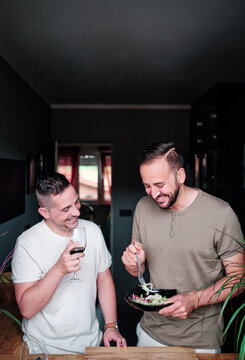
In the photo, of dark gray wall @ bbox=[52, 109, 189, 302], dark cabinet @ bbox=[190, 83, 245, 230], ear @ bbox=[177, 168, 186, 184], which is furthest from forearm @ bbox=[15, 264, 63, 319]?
dark gray wall @ bbox=[52, 109, 189, 302]

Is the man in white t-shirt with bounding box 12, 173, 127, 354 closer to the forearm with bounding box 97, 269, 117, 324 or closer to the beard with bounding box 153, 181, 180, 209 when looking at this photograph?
the forearm with bounding box 97, 269, 117, 324

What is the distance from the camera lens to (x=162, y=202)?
5.31 feet

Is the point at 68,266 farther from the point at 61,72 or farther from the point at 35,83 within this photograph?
the point at 35,83

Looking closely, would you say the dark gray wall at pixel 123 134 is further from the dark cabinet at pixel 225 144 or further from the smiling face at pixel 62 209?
the smiling face at pixel 62 209

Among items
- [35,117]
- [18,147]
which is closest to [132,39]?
[18,147]

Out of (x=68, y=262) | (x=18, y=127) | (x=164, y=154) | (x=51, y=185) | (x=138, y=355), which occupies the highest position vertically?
(x=18, y=127)

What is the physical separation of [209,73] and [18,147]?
219 centimetres

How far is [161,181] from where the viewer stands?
5.26 feet

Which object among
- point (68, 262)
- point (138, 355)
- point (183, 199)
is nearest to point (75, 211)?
point (68, 262)

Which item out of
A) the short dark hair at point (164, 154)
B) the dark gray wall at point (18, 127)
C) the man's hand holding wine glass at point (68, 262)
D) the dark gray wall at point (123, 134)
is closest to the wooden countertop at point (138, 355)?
the man's hand holding wine glass at point (68, 262)

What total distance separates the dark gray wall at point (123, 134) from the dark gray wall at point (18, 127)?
77 centimetres

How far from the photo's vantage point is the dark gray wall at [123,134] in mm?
5395

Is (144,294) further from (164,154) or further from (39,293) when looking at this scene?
(164,154)

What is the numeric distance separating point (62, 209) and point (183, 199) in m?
0.60
